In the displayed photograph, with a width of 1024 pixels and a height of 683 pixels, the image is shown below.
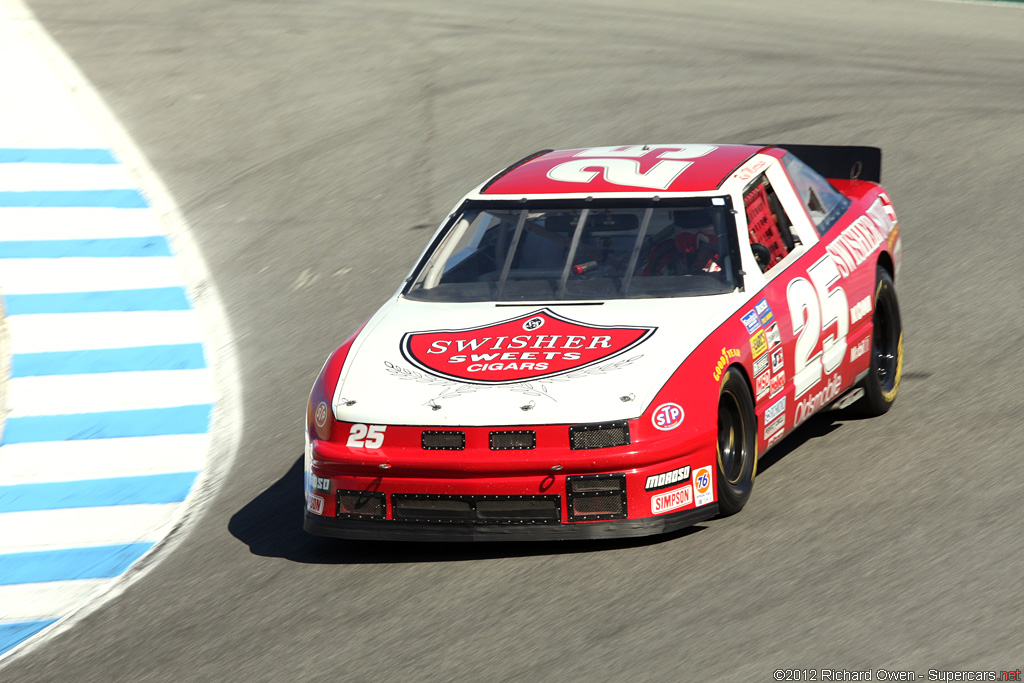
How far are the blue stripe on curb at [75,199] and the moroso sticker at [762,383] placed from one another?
7.61 meters

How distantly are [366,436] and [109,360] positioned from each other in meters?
4.10

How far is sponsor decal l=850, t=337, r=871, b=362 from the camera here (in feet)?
23.7

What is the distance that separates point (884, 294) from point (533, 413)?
2873mm

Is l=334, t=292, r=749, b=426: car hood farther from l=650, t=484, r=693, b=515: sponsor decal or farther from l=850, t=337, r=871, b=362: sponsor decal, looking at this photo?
l=850, t=337, r=871, b=362: sponsor decal

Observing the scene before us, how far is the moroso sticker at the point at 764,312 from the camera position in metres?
6.43

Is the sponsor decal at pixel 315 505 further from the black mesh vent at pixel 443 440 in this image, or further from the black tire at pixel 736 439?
the black tire at pixel 736 439

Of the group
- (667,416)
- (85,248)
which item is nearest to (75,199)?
(85,248)

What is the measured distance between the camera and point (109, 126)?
14430 mm

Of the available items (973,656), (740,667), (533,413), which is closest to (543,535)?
(533,413)

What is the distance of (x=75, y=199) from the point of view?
1241cm

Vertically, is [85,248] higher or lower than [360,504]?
lower

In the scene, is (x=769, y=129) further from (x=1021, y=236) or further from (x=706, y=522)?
(x=706, y=522)

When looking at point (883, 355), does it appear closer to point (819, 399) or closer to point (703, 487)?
point (819, 399)

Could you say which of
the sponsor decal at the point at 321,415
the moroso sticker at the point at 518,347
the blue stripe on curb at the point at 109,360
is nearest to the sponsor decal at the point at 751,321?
the moroso sticker at the point at 518,347
